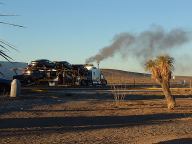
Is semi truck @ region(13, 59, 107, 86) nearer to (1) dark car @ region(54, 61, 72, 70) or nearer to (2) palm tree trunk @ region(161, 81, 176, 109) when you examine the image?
(1) dark car @ region(54, 61, 72, 70)

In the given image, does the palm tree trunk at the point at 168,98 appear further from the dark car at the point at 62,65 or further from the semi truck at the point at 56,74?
the dark car at the point at 62,65

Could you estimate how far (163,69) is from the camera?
105ft

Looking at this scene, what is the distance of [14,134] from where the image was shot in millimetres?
17625

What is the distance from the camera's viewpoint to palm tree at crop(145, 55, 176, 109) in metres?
32.0

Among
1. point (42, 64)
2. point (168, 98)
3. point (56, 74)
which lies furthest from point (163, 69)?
point (42, 64)

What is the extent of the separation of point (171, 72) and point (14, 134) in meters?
16.3

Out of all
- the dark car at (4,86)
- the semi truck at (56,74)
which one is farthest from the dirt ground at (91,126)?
the semi truck at (56,74)

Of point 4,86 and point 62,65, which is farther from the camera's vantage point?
point 62,65

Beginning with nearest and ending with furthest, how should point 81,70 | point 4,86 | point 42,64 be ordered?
point 4,86, point 42,64, point 81,70

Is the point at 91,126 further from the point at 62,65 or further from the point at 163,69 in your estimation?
the point at 62,65

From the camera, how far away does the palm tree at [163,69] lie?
105ft

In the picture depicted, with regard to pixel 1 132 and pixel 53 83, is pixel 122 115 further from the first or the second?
pixel 53 83

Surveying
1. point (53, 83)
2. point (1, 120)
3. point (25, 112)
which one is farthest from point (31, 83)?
point (1, 120)

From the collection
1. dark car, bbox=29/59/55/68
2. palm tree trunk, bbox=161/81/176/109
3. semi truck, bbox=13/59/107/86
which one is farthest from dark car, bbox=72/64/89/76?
palm tree trunk, bbox=161/81/176/109
